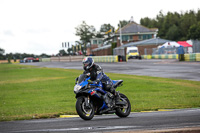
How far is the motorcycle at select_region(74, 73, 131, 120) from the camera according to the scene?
9.24 m

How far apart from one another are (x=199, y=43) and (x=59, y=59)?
63088 mm

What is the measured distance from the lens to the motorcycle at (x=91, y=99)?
9.24 m

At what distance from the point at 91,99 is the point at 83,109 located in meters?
0.43

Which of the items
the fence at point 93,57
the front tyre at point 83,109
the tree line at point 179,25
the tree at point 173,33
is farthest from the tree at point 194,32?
the front tyre at point 83,109

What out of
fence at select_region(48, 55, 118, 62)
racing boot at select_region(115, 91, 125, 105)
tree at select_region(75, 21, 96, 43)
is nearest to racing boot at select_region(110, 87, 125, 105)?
racing boot at select_region(115, 91, 125, 105)

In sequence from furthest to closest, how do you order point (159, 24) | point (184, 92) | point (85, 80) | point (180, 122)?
1. point (159, 24)
2. point (184, 92)
3. point (85, 80)
4. point (180, 122)

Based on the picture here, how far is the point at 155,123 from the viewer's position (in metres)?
8.09

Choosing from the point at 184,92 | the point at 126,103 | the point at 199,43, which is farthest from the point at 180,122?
the point at 199,43

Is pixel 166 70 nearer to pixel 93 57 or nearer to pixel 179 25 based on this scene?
pixel 93 57

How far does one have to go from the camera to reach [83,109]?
30.6 ft

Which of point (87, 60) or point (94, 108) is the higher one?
point (87, 60)

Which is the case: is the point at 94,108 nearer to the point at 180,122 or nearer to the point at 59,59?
the point at 180,122

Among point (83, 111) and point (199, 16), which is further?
point (199, 16)

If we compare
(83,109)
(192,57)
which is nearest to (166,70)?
(192,57)
